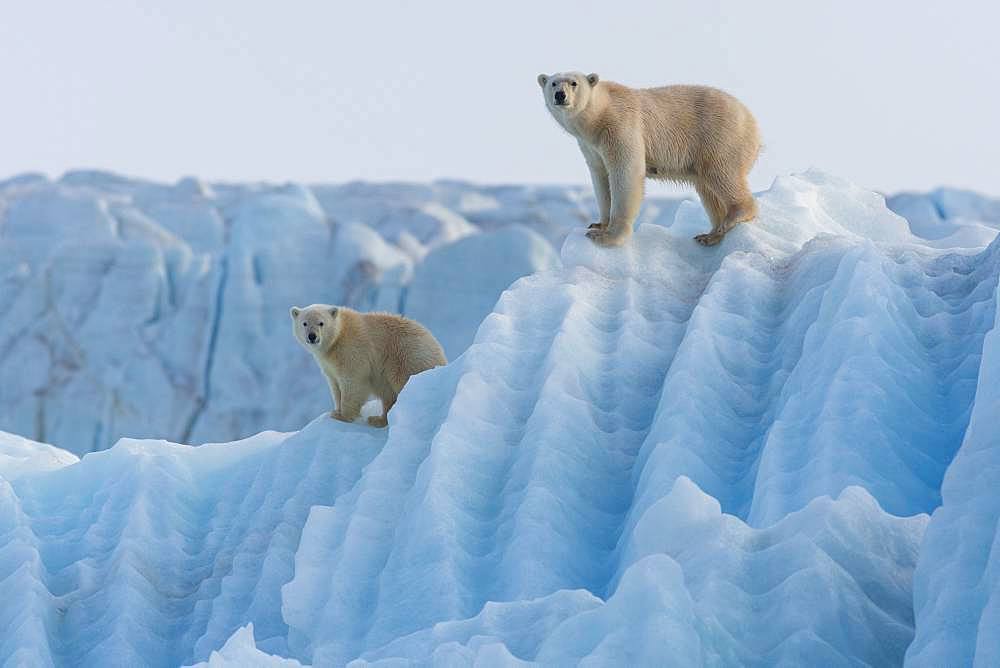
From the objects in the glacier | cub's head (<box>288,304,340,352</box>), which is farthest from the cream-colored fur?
the glacier

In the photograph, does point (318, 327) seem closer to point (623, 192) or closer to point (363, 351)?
point (363, 351)

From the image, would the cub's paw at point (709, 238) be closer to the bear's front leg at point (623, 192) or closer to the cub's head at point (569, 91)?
the bear's front leg at point (623, 192)

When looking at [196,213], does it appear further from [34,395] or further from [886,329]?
[886,329]

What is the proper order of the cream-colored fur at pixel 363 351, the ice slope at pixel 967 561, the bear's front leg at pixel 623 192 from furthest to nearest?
the cream-colored fur at pixel 363 351 < the bear's front leg at pixel 623 192 < the ice slope at pixel 967 561

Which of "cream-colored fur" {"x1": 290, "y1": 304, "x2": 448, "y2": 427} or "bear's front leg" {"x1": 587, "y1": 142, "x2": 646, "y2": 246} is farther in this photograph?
"cream-colored fur" {"x1": 290, "y1": 304, "x2": 448, "y2": 427}

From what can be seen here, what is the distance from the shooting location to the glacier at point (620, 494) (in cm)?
270

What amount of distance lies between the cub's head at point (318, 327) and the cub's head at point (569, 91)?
A: 4.13 ft

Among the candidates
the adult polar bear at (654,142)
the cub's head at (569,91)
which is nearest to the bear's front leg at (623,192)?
the adult polar bear at (654,142)

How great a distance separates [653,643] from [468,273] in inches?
575

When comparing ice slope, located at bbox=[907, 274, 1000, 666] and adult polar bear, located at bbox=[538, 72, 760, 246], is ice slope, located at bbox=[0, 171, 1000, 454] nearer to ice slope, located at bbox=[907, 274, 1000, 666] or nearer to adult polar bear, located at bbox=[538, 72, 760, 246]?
adult polar bear, located at bbox=[538, 72, 760, 246]

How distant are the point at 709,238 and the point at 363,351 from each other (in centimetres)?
152

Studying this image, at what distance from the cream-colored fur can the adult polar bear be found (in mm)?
909

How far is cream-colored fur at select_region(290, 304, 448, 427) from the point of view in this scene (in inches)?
203

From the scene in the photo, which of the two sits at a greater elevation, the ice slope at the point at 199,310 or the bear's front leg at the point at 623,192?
the bear's front leg at the point at 623,192
